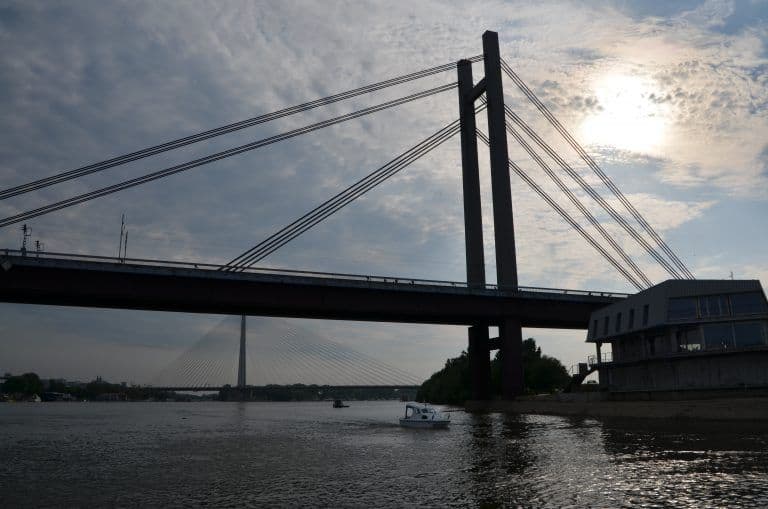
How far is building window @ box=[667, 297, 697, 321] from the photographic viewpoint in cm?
5647

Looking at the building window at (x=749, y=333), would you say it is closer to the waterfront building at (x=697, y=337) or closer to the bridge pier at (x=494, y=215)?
the waterfront building at (x=697, y=337)

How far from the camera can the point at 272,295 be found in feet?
228

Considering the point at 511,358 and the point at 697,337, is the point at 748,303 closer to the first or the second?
the point at 697,337

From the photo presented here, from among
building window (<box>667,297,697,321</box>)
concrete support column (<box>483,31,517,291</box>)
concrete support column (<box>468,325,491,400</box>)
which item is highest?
concrete support column (<box>483,31,517,291</box>)

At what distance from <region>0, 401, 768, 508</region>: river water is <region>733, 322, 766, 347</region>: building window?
1193cm

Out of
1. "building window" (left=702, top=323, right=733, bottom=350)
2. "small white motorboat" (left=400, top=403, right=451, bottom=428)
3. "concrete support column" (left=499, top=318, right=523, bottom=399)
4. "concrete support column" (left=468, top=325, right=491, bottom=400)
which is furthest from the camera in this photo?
"concrete support column" (left=468, top=325, right=491, bottom=400)

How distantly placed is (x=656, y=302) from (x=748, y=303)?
8213 mm

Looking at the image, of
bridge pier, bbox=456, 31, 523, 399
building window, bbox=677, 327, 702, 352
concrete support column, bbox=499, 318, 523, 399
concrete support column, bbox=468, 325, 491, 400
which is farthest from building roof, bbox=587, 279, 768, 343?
concrete support column, bbox=468, 325, 491, 400

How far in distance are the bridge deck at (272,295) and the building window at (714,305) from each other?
25.4 metres

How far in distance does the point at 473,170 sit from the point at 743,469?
6170 centimetres

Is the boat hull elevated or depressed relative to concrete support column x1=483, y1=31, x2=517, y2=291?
depressed

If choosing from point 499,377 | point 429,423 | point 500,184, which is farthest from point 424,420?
point 499,377

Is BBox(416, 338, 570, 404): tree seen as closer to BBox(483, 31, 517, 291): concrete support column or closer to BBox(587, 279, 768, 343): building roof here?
BBox(483, 31, 517, 291): concrete support column

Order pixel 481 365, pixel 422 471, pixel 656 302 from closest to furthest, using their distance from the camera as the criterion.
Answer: pixel 422 471 → pixel 656 302 → pixel 481 365
